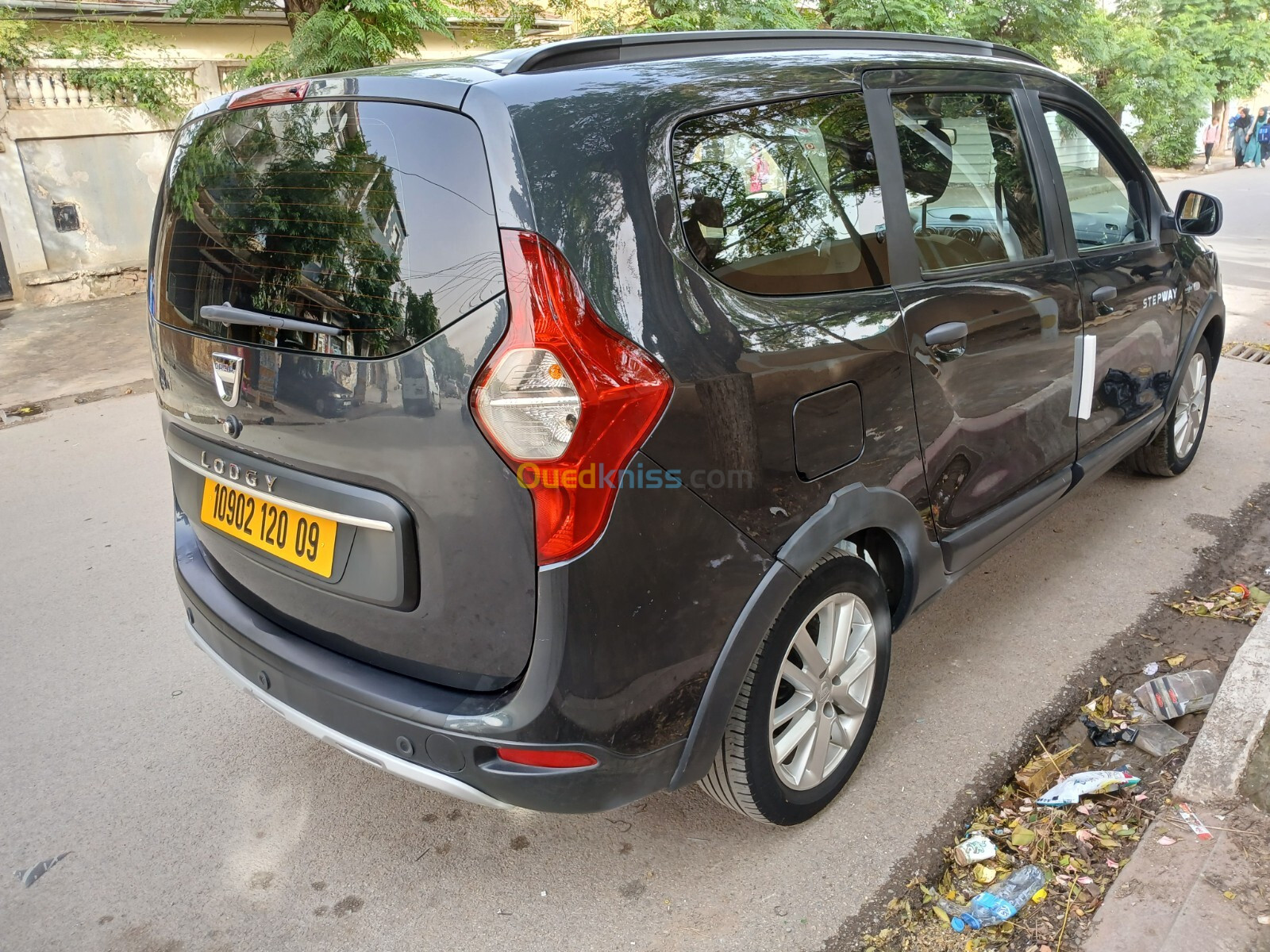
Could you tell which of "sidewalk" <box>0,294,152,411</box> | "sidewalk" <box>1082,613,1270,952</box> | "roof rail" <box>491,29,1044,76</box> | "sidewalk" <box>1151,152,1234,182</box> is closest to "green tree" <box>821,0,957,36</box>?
"sidewalk" <box>0,294,152,411</box>

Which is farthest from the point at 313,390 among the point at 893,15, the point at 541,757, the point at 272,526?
the point at 893,15

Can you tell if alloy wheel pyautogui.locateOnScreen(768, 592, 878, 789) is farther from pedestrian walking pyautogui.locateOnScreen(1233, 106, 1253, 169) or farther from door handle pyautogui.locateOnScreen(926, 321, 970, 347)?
pedestrian walking pyautogui.locateOnScreen(1233, 106, 1253, 169)

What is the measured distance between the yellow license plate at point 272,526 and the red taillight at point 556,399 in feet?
1.74

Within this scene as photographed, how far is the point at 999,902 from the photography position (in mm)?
2340

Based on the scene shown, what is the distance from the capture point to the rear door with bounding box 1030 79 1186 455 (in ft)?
11.5

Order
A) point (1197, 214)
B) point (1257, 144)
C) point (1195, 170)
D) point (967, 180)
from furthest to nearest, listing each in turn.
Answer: point (1257, 144) → point (1195, 170) → point (1197, 214) → point (967, 180)

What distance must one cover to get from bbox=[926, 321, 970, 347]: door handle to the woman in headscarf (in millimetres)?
33869

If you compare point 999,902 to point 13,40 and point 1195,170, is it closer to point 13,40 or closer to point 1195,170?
point 13,40

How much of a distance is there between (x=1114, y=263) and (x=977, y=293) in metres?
1.15

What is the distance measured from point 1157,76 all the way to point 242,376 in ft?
95.9

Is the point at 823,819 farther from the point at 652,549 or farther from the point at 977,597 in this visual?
the point at 977,597

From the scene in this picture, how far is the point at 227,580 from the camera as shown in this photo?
2629 mm

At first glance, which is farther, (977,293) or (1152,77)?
(1152,77)

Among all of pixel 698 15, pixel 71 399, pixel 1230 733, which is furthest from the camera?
pixel 698 15
